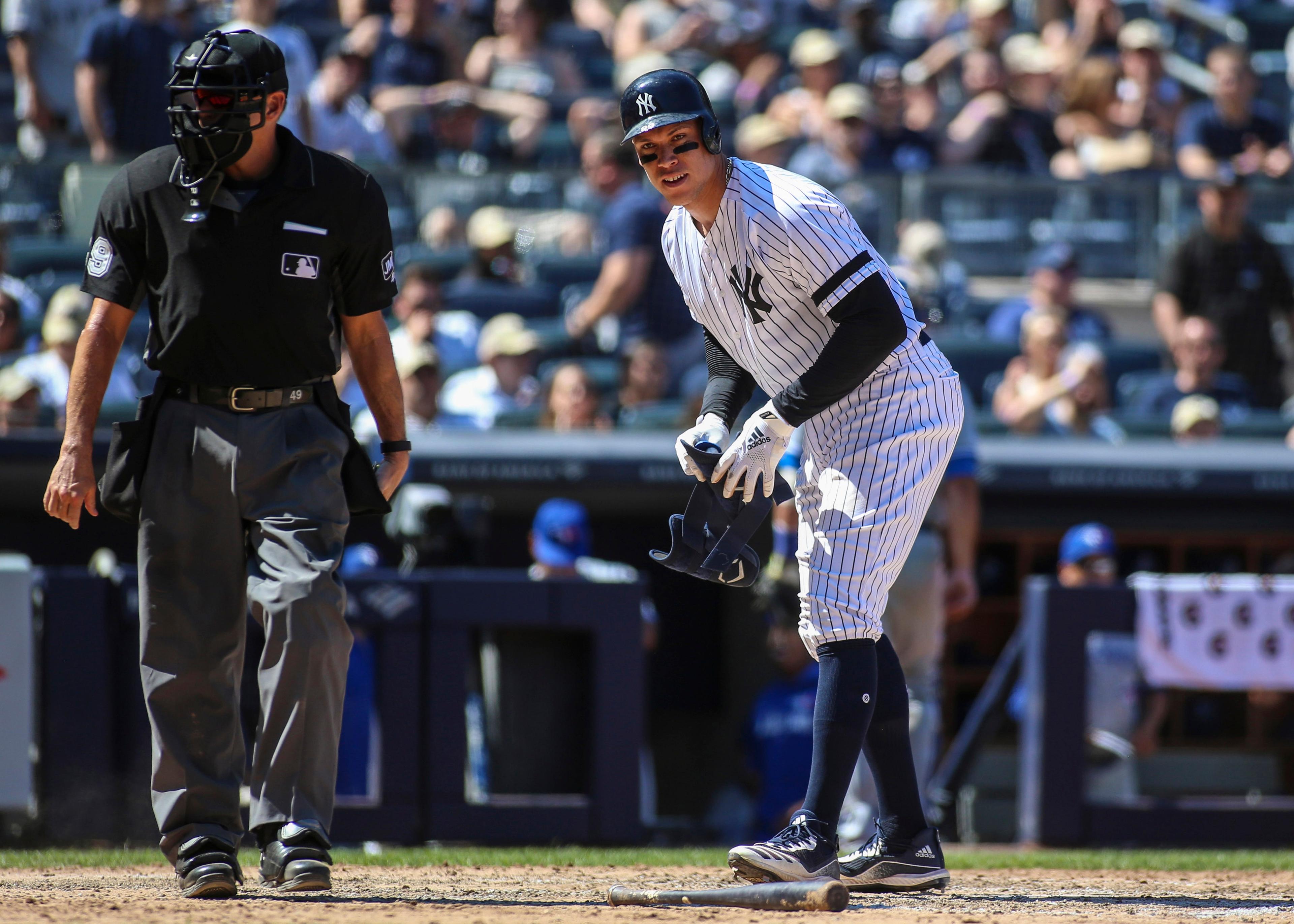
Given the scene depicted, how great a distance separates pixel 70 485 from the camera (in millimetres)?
3430

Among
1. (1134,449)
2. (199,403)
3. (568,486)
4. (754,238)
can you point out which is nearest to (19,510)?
(568,486)

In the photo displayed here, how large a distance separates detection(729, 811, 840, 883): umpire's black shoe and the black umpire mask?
1661mm

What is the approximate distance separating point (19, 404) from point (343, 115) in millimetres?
3057

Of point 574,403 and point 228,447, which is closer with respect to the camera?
point 228,447

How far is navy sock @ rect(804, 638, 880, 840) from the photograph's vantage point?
11.2ft

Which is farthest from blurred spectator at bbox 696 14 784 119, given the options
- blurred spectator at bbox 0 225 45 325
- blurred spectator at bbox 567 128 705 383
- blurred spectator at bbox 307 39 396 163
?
blurred spectator at bbox 0 225 45 325

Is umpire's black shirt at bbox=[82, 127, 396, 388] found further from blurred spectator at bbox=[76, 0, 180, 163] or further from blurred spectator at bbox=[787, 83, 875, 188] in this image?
blurred spectator at bbox=[787, 83, 875, 188]

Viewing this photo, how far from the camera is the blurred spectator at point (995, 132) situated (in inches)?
385

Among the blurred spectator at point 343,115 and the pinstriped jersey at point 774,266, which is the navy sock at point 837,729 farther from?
the blurred spectator at point 343,115

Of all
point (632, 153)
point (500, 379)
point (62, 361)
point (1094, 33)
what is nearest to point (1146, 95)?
point (1094, 33)

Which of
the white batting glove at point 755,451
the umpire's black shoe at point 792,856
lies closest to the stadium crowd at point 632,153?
the white batting glove at point 755,451

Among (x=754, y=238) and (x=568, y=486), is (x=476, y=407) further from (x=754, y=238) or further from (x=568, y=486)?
(x=754, y=238)

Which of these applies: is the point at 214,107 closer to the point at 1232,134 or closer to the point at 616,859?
the point at 616,859

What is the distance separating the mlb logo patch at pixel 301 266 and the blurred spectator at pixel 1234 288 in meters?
5.81
